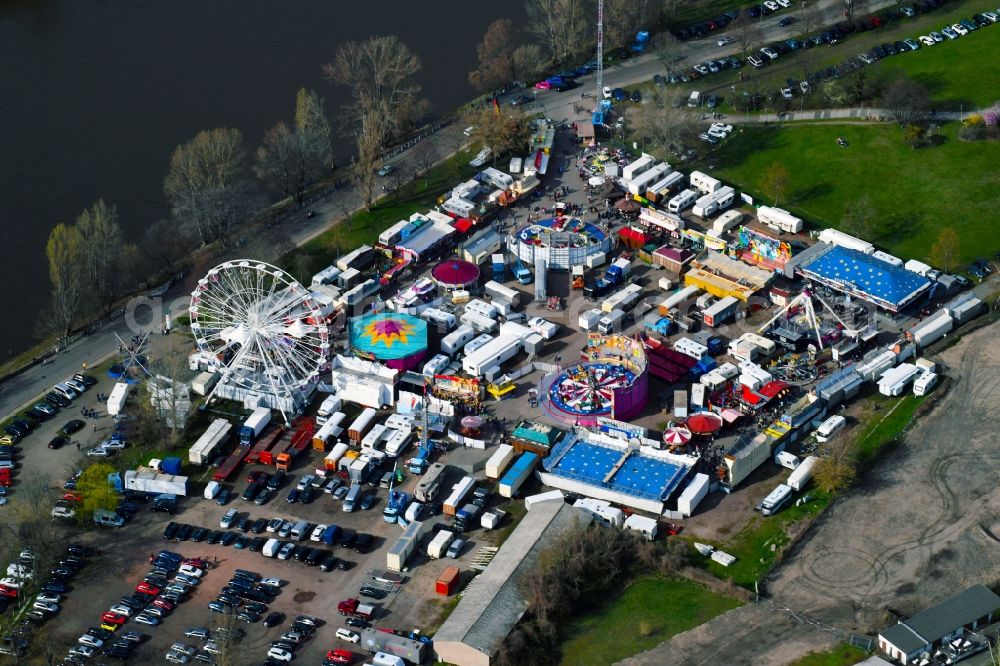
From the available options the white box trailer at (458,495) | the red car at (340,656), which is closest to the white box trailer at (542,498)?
the white box trailer at (458,495)

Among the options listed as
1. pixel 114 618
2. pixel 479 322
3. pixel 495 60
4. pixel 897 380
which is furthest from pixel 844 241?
pixel 114 618

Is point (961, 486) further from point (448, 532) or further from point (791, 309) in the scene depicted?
point (448, 532)

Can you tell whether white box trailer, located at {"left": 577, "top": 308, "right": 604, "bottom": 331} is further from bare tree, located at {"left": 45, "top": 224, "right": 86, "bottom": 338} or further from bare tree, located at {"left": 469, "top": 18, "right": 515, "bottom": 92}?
bare tree, located at {"left": 469, "top": 18, "right": 515, "bottom": 92}

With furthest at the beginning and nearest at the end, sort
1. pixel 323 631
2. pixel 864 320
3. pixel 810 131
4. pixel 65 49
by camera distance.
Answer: pixel 65 49
pixel 810 131
pixel 864 320
pixel 323 631

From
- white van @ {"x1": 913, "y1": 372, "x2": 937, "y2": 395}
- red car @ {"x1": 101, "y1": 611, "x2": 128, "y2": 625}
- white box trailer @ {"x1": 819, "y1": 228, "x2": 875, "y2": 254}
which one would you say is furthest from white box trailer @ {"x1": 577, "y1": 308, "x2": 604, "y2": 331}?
red car @ {"x1": 101, "y1": 611, "x2": 128, "y2": 625}

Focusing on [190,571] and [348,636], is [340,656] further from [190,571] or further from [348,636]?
[190,571]

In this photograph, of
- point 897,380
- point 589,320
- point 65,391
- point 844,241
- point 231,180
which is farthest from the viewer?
point 231,180

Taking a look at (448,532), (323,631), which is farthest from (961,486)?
(323,631)

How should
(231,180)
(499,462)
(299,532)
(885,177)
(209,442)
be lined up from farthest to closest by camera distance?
(885,177) < (231,180) < (209,442) < (499,462) < (299,532)
